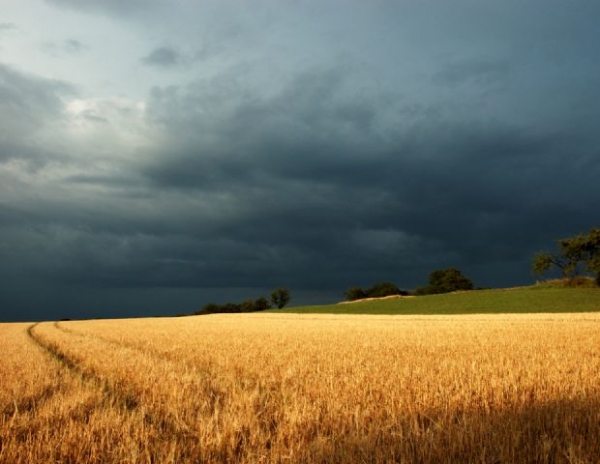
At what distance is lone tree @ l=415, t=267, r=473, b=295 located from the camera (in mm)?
125062

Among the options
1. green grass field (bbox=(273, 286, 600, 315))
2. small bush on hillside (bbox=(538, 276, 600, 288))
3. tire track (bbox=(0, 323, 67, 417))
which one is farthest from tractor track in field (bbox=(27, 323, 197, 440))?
small bush on hillside (bbox=(538, 276, 600, 288))

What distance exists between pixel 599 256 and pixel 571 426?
75.8 meters

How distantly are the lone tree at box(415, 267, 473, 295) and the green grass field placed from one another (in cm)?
5673

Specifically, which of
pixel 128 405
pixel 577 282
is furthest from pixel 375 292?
pixel 128 405

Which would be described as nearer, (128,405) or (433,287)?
(128,405)

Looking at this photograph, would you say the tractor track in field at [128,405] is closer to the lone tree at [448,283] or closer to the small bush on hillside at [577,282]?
the small bush on hillside at [577,282]

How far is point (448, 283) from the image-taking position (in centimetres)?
12631

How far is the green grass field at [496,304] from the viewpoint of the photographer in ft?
167

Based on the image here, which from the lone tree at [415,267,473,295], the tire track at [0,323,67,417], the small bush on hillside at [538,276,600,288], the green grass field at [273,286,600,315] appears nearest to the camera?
the tire track at [0,323,67,417]

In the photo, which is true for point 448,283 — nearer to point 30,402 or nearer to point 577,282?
point 577,282

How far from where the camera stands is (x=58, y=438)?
15.9ft

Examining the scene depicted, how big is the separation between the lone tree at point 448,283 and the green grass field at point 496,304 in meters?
56.7

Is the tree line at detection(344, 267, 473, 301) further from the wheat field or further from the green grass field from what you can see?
the wheat field

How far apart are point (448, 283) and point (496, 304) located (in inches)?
2839
